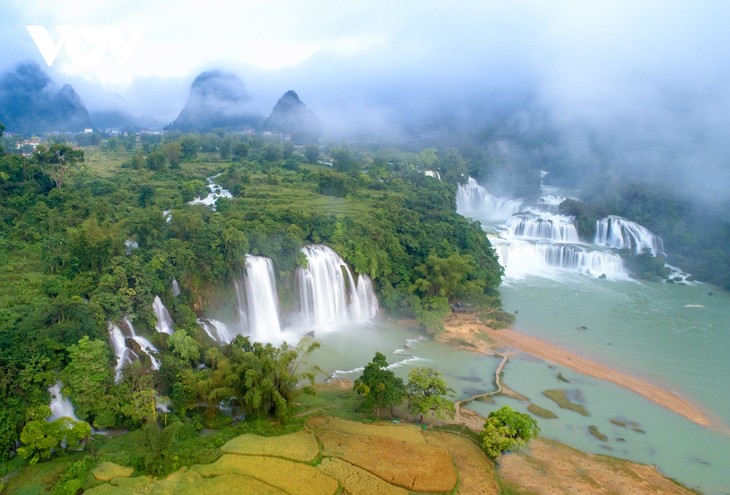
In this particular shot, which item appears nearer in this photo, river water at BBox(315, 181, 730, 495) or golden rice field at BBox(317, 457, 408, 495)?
golden rice field at BBox(317, 457, 408, 495)

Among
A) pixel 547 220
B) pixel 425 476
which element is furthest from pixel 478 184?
pixel 425 476

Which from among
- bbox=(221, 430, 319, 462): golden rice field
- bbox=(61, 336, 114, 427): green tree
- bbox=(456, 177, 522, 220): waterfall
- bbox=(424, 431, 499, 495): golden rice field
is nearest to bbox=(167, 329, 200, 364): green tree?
bbox=(61, 336, 114, 427): green tree

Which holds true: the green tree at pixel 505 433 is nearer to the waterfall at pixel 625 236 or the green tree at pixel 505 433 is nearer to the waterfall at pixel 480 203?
the waterfall at pixel 625 236

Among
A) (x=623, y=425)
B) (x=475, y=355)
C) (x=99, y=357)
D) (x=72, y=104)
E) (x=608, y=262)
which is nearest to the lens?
(x=99, y=357)

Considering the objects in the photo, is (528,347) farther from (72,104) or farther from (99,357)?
(72,104)

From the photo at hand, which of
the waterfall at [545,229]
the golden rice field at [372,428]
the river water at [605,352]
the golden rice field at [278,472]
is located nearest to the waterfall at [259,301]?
the river water at [605,352]

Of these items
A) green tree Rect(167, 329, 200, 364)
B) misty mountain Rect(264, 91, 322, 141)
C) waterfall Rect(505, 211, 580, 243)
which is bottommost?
green tree Rect(167, 329, 200, 364)

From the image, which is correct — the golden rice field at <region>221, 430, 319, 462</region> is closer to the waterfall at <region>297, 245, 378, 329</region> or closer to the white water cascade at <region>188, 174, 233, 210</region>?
the waterfall at <region>297, 245, 378, 329</region>

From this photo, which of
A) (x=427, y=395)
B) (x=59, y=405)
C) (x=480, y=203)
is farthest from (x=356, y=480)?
(x=480, y=203)
